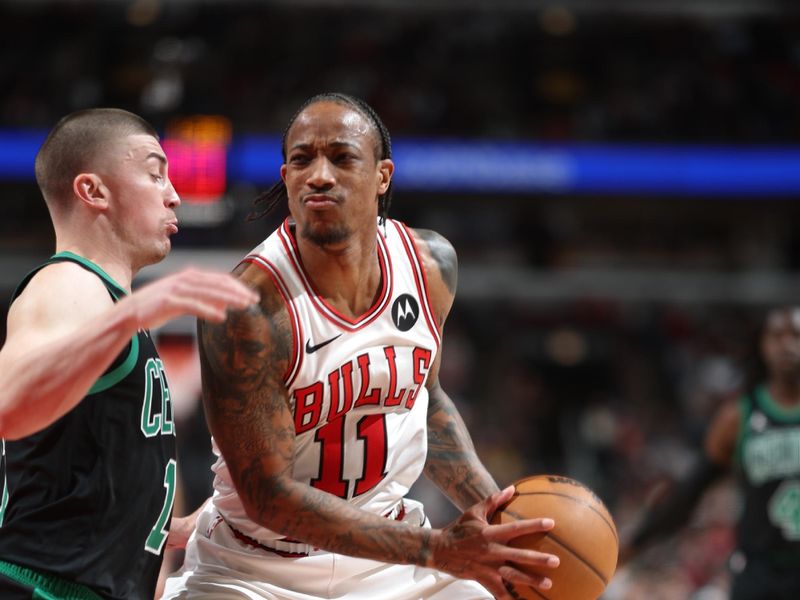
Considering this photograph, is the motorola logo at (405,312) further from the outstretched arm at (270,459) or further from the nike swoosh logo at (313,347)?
the outstretched arm at (270,459)

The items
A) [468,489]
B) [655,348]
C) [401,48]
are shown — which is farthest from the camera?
Result: [401,48]

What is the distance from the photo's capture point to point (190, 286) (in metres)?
2.74

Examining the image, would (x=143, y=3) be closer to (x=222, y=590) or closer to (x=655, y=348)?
(x=655, y=348)

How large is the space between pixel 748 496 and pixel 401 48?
12697 mm

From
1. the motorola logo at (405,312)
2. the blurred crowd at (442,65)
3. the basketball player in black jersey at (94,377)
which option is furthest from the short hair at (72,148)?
the blurred crowd at (442,65)

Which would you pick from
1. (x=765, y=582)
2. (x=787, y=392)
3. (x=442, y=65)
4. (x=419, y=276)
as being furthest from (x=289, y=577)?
(x=442, y=65)

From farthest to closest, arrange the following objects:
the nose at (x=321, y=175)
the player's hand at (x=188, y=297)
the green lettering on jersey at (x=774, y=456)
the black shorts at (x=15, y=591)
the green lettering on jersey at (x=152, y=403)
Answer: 1. the green lettering on jersey at (x=774, y=456)
2. the nose at (x=321, y=175)
3. the green lettering on jersey at (x=152, y=403)
4. the black shorts at (x=15, y=591)
5. the player's hand at (x=188, y=297)

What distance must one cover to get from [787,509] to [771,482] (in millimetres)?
164

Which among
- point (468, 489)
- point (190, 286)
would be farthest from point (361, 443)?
point (190, 286)

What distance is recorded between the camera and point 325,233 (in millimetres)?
3773

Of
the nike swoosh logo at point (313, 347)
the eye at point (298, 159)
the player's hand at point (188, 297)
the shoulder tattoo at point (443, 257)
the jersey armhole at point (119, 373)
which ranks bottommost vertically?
the nike swoosh logo at point (313, 347)

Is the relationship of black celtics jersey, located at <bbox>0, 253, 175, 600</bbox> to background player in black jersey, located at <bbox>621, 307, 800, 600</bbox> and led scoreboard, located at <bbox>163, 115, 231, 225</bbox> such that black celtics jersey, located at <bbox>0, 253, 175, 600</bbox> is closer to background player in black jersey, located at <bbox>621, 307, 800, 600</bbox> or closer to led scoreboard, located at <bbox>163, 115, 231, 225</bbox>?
background player in black jersey, located at <bbox>621, 307, 800, 600</bbox>

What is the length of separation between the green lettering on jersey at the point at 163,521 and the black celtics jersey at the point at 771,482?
147 inches

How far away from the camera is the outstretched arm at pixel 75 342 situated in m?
2.75
